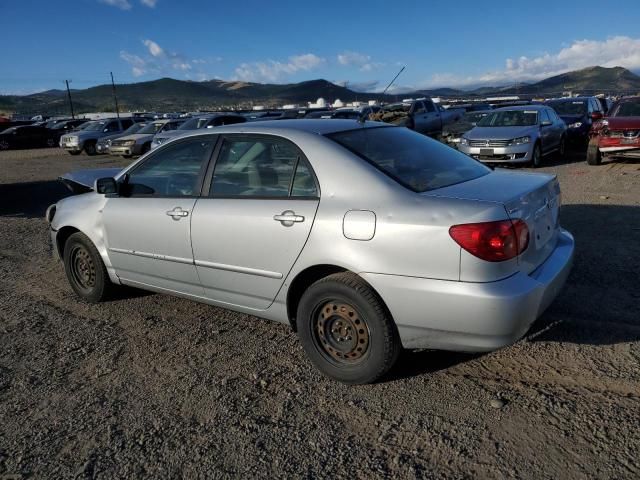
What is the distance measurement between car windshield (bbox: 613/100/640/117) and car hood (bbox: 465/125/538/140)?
6.16ft

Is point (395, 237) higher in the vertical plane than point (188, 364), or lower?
higher

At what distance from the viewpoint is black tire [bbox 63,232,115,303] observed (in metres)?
4.67

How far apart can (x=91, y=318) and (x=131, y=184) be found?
4.00 feet

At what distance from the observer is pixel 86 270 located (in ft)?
16.0

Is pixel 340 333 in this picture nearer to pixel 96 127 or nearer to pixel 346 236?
pixel 346 236

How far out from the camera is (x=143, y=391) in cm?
332

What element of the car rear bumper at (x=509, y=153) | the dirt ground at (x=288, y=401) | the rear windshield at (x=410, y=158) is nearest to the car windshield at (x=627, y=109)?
the car rear bumper at (x=509, y=153)

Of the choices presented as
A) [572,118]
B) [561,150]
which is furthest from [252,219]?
[572,118]

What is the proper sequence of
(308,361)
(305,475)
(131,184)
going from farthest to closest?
1. (131,184)
2. (308,361)
3. (305,475)

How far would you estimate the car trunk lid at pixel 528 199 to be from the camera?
2936 millimetres

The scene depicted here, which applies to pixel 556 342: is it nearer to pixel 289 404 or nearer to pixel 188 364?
pixel 289 404

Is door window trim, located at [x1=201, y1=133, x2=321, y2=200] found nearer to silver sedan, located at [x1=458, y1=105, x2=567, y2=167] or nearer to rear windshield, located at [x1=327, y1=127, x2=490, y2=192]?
rear windshield, located at [x1=327, y1=127, x2=490, y2=192]

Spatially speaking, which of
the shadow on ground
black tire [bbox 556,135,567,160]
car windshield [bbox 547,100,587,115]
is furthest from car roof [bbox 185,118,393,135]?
car windshield [bbox 547,100,587,115]

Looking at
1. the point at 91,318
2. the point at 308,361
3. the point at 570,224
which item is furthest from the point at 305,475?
the point at 570,224
